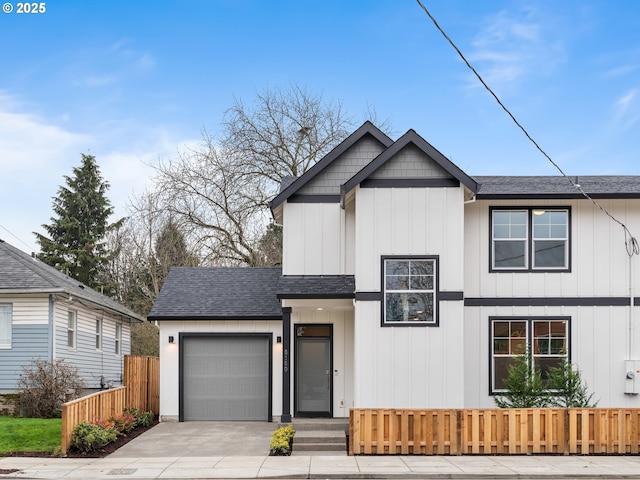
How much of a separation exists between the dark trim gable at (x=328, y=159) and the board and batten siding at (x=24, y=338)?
25.0 ft

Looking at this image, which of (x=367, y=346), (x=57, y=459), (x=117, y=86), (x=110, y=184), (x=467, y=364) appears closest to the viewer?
(x=57, y=459)

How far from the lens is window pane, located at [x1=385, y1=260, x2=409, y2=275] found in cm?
1591

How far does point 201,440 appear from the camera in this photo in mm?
16484

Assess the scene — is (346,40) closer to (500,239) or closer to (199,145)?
(500,239)

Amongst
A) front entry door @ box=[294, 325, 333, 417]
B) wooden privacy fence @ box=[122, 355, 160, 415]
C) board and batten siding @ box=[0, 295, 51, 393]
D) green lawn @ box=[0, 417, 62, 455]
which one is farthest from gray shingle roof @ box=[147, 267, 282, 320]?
green lawn @ box=[0, 417, 62, 455]

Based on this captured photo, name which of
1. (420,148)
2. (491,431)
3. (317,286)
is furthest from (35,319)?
(491,431)

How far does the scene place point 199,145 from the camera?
3250 centimetres

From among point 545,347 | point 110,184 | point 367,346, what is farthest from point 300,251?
point 110,184

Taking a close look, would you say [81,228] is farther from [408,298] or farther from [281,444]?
[281,444]

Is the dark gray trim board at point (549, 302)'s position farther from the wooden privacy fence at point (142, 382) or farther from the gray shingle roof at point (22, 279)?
the gray shingle roof at point (22, 279)

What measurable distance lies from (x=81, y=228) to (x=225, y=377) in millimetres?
26345

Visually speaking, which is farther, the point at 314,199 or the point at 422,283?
the point at 314,199

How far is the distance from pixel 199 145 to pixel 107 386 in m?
11.4

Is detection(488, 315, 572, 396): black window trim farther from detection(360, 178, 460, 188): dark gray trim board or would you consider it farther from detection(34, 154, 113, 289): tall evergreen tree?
detection(34, 154, 113, 289): tall evergreen tree
